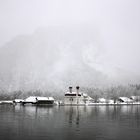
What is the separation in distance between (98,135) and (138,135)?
5567 millimetres

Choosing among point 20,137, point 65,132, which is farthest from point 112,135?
point 20,137

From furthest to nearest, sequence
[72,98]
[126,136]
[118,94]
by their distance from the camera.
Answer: [118,94], [72,98], [126,136]

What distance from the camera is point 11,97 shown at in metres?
189

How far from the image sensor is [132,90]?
19512cm

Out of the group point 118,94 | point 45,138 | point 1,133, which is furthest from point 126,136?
point 118,94

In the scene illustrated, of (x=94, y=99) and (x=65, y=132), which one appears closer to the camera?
(x=65, y=132)

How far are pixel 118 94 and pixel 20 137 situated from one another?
522 feet

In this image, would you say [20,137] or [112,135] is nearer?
[20,137]

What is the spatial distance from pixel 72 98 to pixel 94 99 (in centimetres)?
2990

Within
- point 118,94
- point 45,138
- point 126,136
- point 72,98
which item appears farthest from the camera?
point 118,94

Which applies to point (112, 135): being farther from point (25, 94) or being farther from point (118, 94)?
point (25, 94)

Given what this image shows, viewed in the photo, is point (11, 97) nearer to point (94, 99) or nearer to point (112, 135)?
point (94, 99)

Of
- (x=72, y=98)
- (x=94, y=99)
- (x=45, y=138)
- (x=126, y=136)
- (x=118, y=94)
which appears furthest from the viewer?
(x=118, y=94)

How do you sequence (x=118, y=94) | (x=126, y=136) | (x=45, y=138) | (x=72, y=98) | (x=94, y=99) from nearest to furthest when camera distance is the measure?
(x=45, y=138) → (x=126, y=136) → (x=72, y=98) → (x=94, y=99) → (x=118, y=94)
